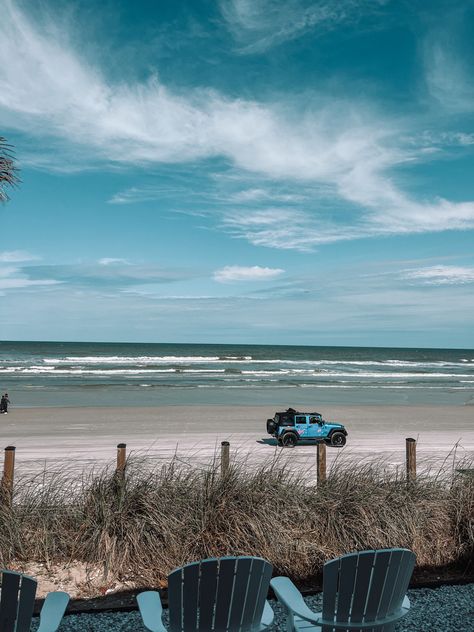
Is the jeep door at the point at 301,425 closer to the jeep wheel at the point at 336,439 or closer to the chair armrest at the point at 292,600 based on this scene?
the jeep wheel at the point at 336,439

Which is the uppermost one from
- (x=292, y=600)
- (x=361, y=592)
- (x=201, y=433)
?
(x=361, y=592)

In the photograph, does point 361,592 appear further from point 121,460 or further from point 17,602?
point 121,460

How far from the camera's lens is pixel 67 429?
669 inches

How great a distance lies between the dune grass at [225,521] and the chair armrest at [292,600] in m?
1.74

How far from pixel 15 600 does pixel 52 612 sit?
29cm

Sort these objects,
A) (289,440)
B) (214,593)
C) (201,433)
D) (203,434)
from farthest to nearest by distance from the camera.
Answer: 1. (201,433)
2. (203,434)
3. (289,440)
4. (214,593)

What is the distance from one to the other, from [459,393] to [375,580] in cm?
3101

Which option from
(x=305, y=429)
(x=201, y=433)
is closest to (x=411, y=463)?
(x=305, y=429)

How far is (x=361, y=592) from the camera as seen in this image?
10.8 ft

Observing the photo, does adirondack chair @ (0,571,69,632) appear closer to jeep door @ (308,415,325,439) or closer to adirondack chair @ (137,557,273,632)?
adirondack chair @ (137,557,273,632)

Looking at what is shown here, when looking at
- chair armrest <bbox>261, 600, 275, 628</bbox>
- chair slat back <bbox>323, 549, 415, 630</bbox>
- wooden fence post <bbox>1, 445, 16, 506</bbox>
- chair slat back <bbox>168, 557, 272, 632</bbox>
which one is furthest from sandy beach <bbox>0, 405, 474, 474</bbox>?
chair slat back <bbox>168, 557, 272, 632</bbox>

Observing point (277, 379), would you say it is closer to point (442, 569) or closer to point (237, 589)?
point (442, 569)

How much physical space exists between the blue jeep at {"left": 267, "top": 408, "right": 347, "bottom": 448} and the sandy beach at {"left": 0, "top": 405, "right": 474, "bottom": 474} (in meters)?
0.30

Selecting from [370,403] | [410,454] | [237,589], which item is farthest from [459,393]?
[237,589]
